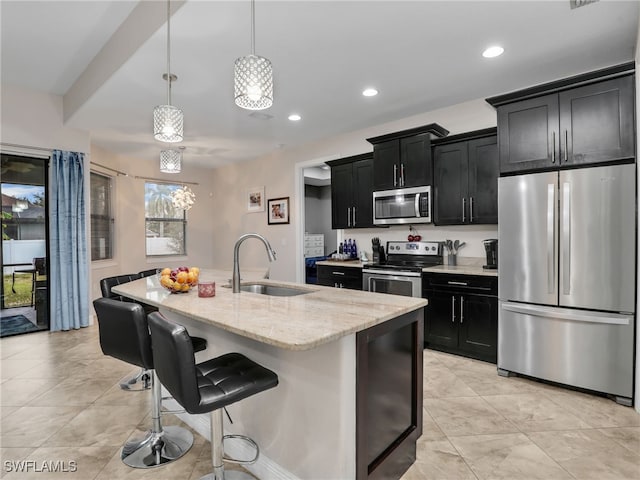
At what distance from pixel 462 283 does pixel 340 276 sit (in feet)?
5.18

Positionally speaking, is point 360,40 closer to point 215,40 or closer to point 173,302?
point 215,40

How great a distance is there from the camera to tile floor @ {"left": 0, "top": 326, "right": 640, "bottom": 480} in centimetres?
187

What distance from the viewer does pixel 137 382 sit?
2955 mm

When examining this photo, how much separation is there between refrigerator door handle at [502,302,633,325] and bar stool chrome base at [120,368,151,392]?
3122 millimetres

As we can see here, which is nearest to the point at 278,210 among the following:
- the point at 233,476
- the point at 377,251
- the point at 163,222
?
the point at 377,251

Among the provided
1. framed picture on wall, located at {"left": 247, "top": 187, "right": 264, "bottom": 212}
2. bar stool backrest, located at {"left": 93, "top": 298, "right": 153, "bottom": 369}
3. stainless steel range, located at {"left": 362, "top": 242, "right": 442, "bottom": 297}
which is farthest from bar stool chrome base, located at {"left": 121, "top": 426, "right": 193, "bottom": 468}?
framed picture on wall, located at {"left": 247, "top": 187, "right": 264, "bottom": 212}

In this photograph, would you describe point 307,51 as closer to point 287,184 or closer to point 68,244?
point 287,184

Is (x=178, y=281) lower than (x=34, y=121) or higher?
lower

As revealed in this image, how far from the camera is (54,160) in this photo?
4461 millimetres

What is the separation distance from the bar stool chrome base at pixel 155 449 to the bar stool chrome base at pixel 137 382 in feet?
2.52

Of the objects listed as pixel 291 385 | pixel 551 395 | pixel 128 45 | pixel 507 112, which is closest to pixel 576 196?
pixel 507 112

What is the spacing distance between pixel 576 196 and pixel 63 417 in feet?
13.3

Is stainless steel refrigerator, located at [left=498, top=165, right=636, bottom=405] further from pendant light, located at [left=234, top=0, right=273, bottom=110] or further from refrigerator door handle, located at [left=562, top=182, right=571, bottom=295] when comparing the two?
pendant light, located at [left=234, top=0, right=273, bottom=110]

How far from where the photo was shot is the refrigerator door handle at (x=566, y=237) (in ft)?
8.84
